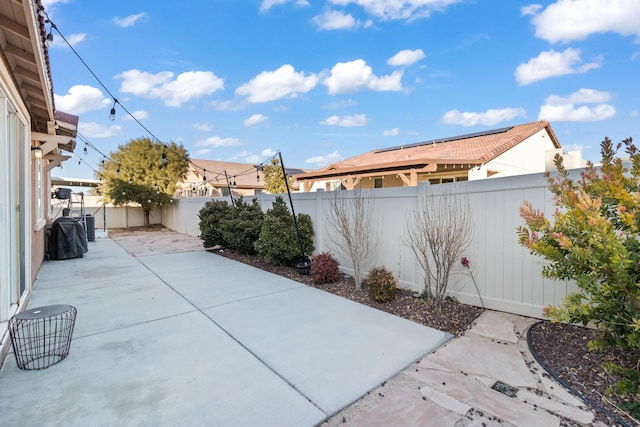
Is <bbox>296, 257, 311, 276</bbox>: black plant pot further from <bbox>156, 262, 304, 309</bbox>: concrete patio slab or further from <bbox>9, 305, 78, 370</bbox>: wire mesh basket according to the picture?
<bbox>9, 305, 78, 370</bbox>: wire mesh basket

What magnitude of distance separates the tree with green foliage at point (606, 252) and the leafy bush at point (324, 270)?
3.54 metres

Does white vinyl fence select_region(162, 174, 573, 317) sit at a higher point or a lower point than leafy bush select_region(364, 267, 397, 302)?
higher

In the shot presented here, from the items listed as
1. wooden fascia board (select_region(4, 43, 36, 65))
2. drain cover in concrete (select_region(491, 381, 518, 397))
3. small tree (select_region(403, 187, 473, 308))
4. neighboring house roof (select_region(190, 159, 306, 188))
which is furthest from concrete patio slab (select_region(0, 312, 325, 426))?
neighboring house roof (select_region(190, 159, 306, 188))

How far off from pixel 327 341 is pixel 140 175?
60.0 feet

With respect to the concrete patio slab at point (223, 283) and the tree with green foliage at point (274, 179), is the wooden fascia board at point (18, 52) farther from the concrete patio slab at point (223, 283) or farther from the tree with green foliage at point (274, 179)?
the tree with green foliage at point (274, 179)

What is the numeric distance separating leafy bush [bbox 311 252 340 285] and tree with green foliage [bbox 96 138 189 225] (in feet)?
49.0

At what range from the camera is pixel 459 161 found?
1088 centimetres

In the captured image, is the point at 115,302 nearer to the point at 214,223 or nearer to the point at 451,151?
the point at 214,223

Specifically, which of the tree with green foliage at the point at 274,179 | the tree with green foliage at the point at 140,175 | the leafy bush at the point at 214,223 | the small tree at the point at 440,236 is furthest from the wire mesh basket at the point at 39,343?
the tree with green foliage at the point at 274,179

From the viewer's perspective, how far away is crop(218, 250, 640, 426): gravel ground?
237cm

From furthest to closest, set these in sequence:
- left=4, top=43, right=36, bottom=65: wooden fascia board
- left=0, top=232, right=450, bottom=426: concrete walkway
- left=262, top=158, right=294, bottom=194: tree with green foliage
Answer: left=262, top=158, right=294, bottom=194: tree with green foliage
left=4, top=43, right=36, bottom=65: wooden fascia board
left=0, top=232, right=450, bottom=426: concrete walkway

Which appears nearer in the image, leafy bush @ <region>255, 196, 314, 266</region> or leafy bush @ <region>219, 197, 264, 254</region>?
leafy bush @ <region>255, 196, 314, 266</region>

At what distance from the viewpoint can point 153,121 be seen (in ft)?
44.8

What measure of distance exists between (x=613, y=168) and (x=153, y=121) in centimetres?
1521
